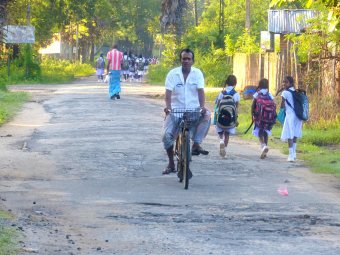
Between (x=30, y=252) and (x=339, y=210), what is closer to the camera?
(x=30, y=252)

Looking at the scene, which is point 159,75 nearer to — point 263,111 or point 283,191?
point 263,111

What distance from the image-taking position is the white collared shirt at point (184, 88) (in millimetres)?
13188

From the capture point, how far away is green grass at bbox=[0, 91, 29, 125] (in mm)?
24212

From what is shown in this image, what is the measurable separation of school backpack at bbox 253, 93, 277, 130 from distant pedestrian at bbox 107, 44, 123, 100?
1324 centimetres

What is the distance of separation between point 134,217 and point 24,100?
21951 millimetres

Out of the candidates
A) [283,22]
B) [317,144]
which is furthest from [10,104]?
[283,22]

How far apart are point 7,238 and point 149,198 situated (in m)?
3.59

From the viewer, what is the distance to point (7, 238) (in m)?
8.05

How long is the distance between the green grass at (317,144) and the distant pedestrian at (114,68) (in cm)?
616

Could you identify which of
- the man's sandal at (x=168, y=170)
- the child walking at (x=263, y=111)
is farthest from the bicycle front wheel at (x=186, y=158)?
the child walking at (x=263, y=111)

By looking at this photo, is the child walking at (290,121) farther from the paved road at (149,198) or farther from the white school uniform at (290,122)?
the paved road at (149,198)

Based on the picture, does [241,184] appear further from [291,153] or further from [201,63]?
[201,63]

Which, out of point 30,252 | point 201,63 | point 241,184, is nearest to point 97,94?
point 201,63

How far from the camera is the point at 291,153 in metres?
15.9
